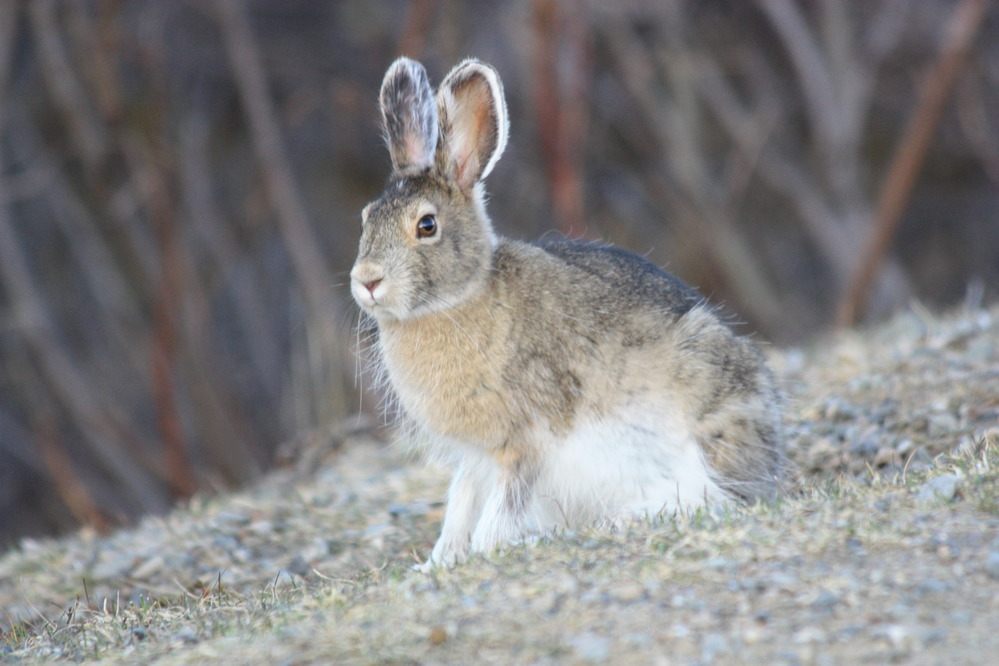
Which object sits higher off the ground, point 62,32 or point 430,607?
point 62,32

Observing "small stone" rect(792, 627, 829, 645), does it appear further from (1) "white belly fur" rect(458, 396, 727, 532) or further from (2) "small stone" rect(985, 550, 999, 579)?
(1) "white belly fur" rect(458, 396, 727, 532)

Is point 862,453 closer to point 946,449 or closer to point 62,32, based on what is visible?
point 946,449

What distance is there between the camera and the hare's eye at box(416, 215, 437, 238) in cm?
544

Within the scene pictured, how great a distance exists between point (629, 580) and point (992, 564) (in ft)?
3.58

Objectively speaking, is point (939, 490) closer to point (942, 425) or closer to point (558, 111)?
point (942, 425)

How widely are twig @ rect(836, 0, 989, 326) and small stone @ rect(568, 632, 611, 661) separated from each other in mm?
8888

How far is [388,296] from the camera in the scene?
5.25 m

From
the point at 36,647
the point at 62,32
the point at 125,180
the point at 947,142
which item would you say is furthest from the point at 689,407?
the point at 947,142

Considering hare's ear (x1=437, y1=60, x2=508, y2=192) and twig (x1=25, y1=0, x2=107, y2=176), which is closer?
hare's ear (x1=437, y1=60, x2=508, y2=192)

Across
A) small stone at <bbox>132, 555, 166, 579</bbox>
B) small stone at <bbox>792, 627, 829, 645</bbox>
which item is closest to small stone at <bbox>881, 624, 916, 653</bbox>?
small stone at <bbox>792, 627, 829, 645</bbox>

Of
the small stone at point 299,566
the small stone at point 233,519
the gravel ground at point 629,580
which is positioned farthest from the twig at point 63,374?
the small stone at point 299,566

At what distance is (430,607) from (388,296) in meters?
1.62

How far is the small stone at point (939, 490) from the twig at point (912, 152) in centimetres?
755

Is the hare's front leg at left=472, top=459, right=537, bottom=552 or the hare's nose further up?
the hare's nose
